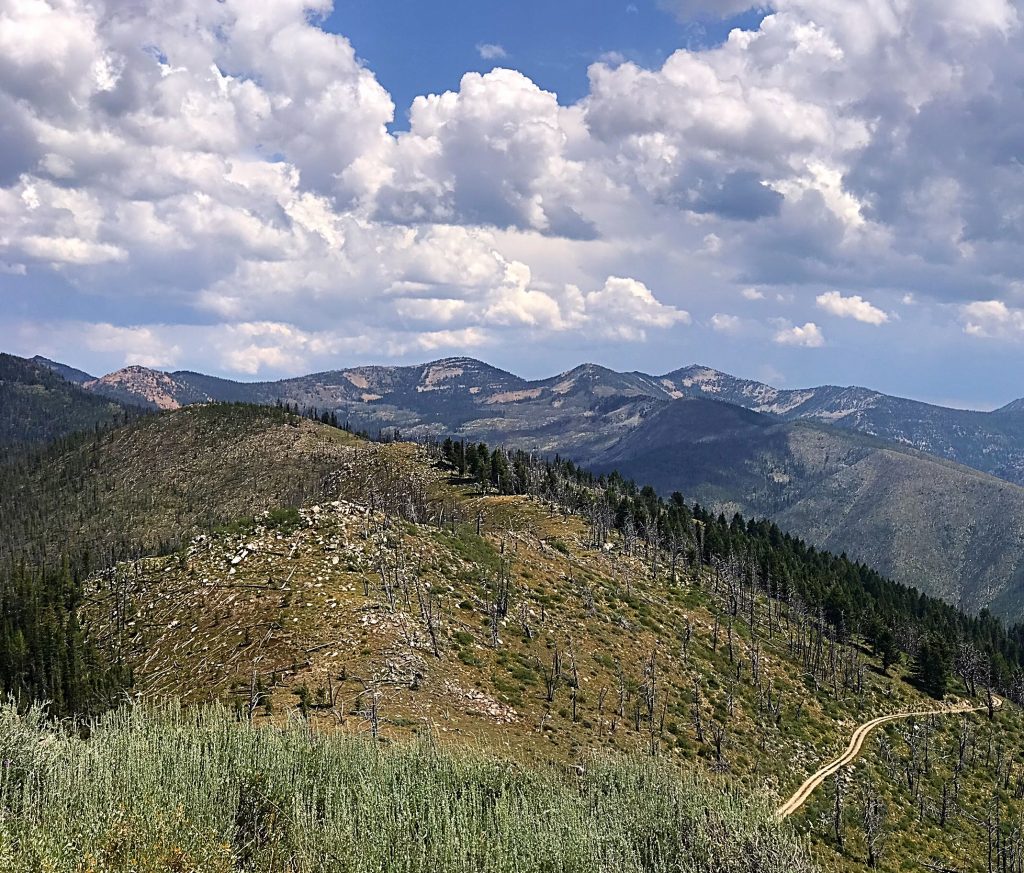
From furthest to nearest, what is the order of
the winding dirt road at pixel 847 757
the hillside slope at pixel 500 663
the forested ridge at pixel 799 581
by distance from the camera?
the forested ridge at pixel 799 581 < the winding dirt road at pixel 847 757 < the hillside slope at pixel 500 663

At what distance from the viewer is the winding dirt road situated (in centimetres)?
6503

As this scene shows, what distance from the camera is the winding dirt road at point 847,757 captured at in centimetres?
6503

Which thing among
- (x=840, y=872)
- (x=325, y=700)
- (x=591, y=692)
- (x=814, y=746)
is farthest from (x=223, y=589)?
(x=814, y=746)

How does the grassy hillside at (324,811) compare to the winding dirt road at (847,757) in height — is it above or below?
above

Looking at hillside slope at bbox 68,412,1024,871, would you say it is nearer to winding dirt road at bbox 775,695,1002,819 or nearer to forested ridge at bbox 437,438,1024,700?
winding dirt road at bbox 775,695,1002,819

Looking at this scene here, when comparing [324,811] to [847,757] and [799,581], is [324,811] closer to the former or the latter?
[847,757]

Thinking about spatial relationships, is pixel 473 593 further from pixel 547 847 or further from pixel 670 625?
pixel 547 847

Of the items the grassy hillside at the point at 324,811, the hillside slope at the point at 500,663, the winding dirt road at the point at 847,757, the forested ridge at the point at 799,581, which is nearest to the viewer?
the grassy hillside at the point at 324,811

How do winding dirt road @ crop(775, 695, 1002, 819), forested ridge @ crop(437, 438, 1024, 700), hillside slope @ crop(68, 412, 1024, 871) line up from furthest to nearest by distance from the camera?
forested ridge @ crop(437, 438, 1024, 700)
winding dirt road @ crop(775, 695, 1002, 819)
hillside slope @ crop(68, 412, 1024, 871)

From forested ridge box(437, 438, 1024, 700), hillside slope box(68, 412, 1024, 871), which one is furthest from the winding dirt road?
forested ridge box(437, 438, 1024, 700)

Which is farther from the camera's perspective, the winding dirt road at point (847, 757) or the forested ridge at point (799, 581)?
the forested ridge at point (799, 581)

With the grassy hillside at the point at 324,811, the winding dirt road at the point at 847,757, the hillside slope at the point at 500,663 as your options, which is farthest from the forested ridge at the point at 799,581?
the grassy hillside at the point at 324,811

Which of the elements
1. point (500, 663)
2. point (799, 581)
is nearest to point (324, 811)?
point (500, 663)

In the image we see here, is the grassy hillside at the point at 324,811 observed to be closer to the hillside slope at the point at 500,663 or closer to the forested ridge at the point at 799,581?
the hillside slope at the point at 500,663
